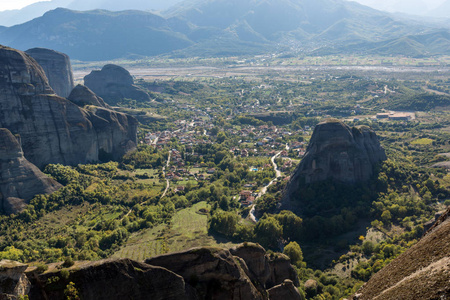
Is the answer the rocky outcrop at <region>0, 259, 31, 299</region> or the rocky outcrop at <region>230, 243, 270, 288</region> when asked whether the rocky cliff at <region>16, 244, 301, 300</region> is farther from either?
the rocky outcrop at <region>230, 243, 270, 288</region>

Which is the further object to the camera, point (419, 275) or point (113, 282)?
point (113, 282)

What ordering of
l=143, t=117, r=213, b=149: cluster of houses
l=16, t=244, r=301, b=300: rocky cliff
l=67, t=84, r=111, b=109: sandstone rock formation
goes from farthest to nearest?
l=143, t=117, r=213, b=149: cluster of houses → l=67, t=84, r=111, b=109: sandstone rock formation → l=16, t=244, r=301, b=300: rocky cliff

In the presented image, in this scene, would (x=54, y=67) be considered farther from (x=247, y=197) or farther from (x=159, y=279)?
(x=159, y=279)

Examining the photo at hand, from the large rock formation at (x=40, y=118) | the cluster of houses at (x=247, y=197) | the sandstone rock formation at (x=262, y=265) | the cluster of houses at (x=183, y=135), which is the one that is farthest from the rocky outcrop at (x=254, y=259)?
the cluster of houses at (x=183, y=135)

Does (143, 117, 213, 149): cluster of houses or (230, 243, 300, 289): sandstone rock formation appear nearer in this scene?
(230, 243, 300, 289): sandstone rock formation

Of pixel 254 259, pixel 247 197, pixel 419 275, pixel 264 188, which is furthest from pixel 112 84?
pixel 419 275

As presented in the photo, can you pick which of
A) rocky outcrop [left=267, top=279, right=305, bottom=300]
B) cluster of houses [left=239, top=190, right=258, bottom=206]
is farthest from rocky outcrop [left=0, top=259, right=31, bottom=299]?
cluster of houses [left=239, top=190, right=258, bottom=206]

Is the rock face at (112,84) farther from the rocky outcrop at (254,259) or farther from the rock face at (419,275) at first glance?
the rock face at (419,275)

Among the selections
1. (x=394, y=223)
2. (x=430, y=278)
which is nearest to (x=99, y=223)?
(x=394, y=223)
